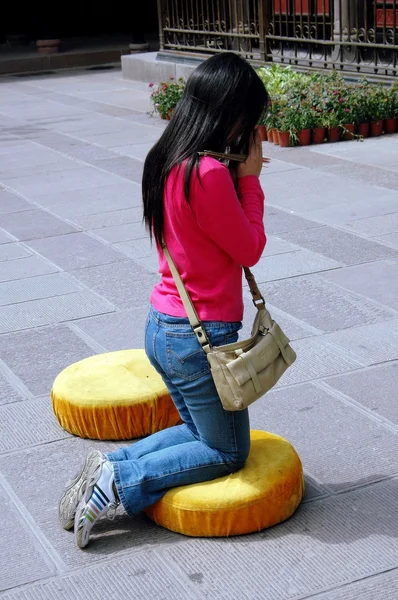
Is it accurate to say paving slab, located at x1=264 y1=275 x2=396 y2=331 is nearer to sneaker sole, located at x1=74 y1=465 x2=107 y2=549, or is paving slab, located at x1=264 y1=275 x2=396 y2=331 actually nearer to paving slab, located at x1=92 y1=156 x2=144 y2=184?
sneaker sole, located at x1=74 y1=465 x2=107 y2=549

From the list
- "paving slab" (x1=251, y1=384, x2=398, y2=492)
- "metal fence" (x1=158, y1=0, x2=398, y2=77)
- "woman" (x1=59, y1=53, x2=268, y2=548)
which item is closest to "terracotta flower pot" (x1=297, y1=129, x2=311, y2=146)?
"metal fence" (x1=158, y1=0, x2=398, y2=77)

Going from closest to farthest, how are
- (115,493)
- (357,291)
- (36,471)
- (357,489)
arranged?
(115,493), (357,489), (36,471), (357,291)

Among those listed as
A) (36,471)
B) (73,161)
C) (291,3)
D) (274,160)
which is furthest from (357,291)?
(291,3)

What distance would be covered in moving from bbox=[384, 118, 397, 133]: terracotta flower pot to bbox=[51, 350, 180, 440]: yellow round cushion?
7.50 m

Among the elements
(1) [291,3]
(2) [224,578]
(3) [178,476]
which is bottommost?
(2) [224,578]

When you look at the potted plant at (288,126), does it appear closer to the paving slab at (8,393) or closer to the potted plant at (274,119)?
the potted plant at (274,119)

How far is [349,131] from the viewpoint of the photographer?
10820 mm

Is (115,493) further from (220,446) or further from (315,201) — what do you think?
(315,201)

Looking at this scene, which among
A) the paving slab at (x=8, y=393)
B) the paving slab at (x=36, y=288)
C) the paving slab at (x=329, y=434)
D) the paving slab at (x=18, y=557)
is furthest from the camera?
the paving slab at (x=36, y=288)

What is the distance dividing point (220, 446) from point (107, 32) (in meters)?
24.5

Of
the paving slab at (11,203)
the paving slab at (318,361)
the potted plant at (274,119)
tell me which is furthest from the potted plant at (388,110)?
the paving slab at (318,361)

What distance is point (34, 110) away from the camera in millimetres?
15039

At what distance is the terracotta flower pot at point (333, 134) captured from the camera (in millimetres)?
10789

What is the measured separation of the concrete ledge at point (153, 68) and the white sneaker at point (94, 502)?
1231 centimetres
